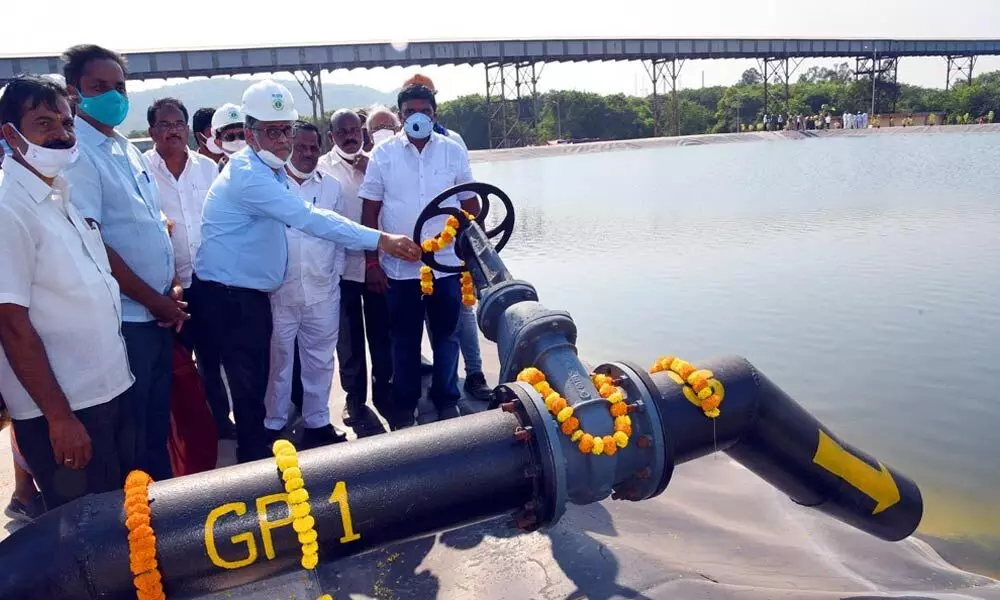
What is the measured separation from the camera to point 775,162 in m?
20.4

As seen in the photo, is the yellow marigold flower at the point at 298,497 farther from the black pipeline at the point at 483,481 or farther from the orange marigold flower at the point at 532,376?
the orange marigold flower at the point at 532,376

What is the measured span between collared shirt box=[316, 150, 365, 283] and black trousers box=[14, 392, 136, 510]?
1964 mm

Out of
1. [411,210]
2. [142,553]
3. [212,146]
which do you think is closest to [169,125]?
[212,146]

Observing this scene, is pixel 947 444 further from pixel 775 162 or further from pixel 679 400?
pixel 775 162

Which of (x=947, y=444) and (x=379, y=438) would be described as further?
(x=947, y=444)

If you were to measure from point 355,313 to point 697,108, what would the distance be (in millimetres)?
48374

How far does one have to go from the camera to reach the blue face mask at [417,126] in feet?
12.6

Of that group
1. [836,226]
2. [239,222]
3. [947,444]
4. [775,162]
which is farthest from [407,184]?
[775,162]

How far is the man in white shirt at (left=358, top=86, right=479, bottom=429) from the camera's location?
390cm

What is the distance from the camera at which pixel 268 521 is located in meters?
1.65

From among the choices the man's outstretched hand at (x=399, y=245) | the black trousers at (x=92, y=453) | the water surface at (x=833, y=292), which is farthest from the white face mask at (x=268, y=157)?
the water surface at (x=833, y=292)

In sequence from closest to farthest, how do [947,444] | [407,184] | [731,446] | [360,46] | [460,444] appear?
1. [460,444]
2. [731,446]
3. [407,184]
4. [947,444]
5. [360,46]

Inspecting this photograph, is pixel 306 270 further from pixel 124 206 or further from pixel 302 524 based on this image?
pixel 302 524

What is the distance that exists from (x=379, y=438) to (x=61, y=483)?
1.16m
